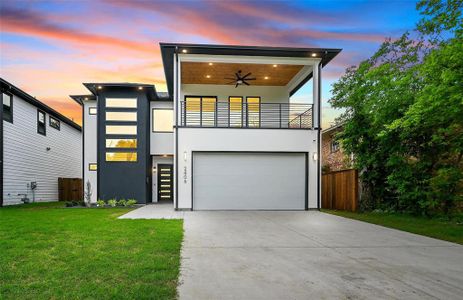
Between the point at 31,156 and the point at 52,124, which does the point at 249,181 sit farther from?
the point at 52,124

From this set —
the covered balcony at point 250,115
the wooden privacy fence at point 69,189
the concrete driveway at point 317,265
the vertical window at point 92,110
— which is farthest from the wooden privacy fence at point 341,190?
the wooden privacy fence at point 69,189

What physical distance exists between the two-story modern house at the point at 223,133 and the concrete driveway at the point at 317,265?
5093 mm

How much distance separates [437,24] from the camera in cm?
840

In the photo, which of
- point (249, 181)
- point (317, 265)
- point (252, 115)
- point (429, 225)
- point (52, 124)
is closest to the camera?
point (317, 265)

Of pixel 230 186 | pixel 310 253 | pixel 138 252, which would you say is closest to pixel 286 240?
pixel 310 253

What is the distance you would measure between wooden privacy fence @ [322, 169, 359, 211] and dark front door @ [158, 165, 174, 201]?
814cm

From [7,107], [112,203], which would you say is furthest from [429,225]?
[7,107]

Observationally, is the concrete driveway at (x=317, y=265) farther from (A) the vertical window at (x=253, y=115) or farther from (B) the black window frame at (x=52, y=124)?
(B) the black window frame at (x=52, y=124)

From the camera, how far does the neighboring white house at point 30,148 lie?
1469 centimetres

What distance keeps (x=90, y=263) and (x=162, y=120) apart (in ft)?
42.9

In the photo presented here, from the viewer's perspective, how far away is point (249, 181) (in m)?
12.6

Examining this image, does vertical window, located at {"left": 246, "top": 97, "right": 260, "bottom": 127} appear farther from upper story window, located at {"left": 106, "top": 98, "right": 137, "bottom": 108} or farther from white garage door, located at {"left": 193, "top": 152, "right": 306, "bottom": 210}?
upper story window, located at {"left": 106, "top": 98, "right": 137, "bottom": 108}

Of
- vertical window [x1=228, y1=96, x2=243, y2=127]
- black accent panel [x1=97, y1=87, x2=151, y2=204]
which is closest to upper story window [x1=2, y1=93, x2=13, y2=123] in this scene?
black accent panel [x1=97, y1=87, x2=151, y2=204]

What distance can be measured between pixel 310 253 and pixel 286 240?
1161 millimetres
